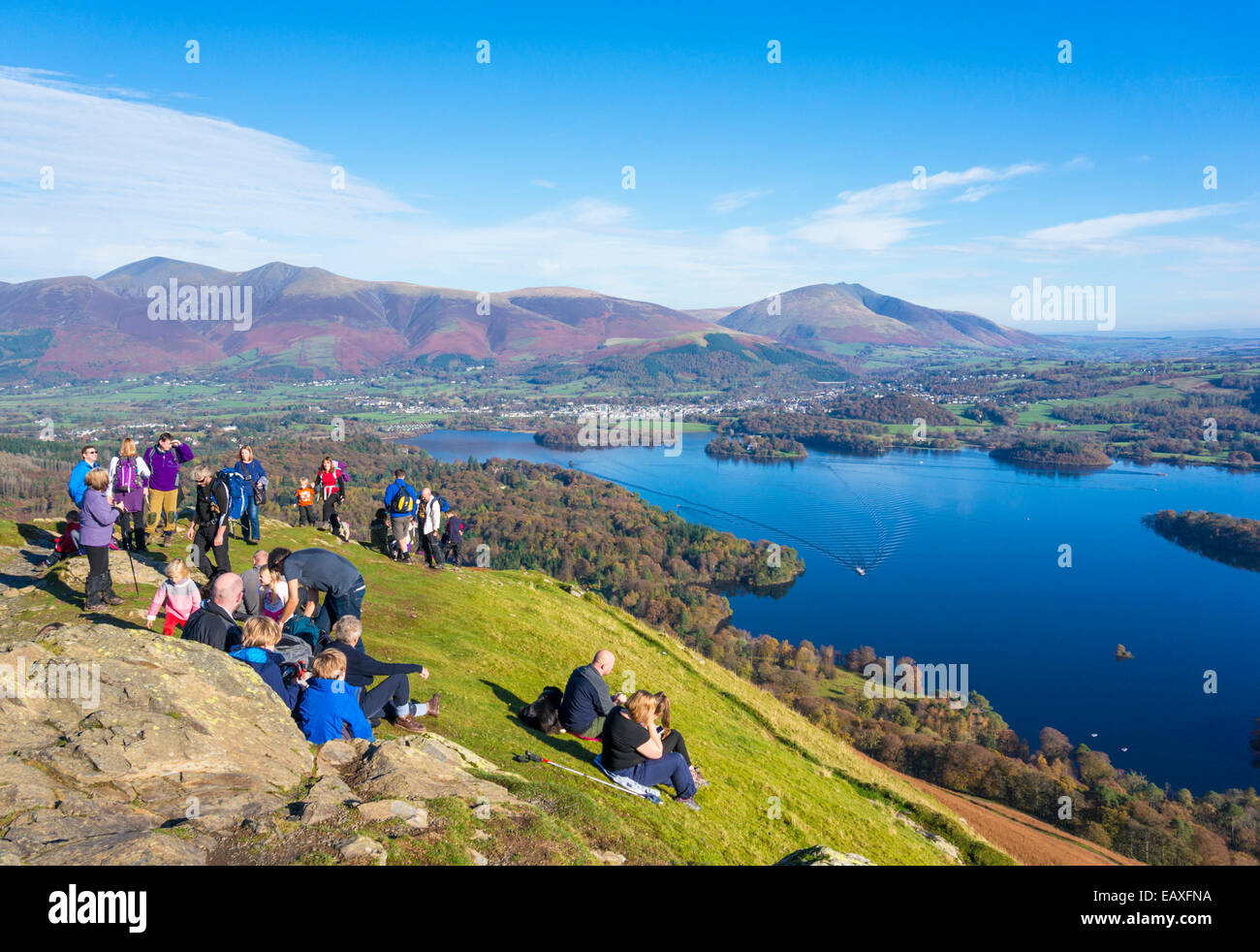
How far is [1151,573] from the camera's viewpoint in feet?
341

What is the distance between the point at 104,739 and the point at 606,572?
90043mm

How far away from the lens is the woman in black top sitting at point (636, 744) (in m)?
9.03

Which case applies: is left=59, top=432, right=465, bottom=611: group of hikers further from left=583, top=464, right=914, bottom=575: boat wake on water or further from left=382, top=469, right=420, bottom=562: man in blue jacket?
left=583, top=464, right=914, bottom=575: boat wake on water

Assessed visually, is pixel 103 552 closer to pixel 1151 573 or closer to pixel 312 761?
pixel 312 761

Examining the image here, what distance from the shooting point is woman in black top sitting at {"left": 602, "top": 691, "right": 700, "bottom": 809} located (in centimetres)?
903

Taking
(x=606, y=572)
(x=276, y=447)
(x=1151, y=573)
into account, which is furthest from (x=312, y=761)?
(x=276, y=447)

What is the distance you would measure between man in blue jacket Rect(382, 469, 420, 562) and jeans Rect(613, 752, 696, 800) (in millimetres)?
12635

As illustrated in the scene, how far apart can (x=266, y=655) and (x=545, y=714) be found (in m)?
4.25

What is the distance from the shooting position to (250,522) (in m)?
17.1

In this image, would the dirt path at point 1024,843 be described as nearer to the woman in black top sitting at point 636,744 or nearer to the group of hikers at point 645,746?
the group of hikers at point 645,746

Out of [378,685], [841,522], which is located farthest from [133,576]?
[841,522]

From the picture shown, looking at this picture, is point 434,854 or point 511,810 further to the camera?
point 511,810

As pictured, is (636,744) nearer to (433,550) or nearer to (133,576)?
(133,576)

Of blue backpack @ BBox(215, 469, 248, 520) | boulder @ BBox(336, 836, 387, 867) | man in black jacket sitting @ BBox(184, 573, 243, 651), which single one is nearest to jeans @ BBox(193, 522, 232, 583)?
blue backpack @ BBox(215, 469, 248, 520)
